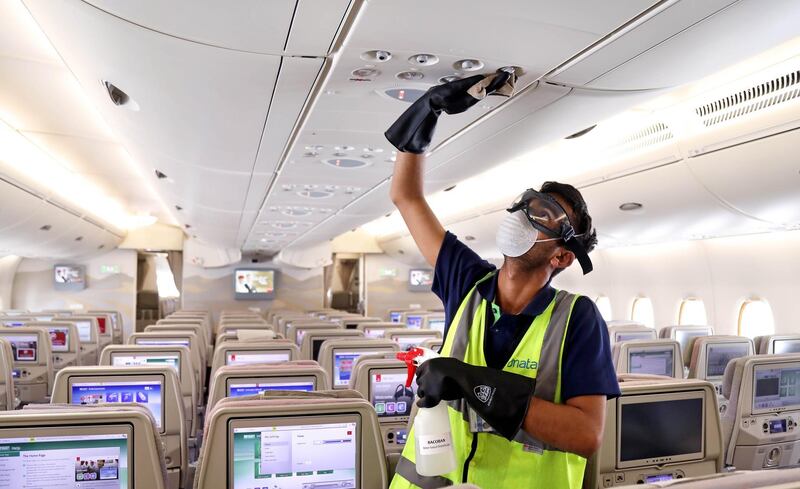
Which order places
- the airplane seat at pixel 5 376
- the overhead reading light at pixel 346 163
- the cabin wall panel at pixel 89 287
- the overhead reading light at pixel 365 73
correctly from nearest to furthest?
1. the overhead reading light at pixel 365 73
2. the overhead reading light at pixel 346 163
3. the airplane seat at pixel 5 376
4. the cabin wall panel at pixel 89 287

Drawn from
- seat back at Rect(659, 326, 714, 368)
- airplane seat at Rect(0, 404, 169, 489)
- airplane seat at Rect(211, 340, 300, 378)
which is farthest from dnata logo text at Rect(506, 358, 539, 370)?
seat back at Rect(659, 326, 714, 368)

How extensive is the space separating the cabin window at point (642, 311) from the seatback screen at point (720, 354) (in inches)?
173

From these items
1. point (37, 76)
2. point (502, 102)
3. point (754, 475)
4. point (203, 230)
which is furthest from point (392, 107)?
point (203, 230)

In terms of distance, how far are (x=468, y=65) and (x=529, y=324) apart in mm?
1279

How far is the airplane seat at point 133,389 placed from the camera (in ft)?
Answer: 14.3

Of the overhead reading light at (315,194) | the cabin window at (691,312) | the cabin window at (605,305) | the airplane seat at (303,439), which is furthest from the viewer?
the cabin window at (605,305)

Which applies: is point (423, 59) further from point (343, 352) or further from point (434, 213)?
point (343, 352)

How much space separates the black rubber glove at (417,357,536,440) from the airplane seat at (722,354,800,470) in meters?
3.50

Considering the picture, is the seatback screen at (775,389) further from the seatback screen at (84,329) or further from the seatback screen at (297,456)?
the seatback screen at (84,329)

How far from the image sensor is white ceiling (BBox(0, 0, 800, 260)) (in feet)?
7.74

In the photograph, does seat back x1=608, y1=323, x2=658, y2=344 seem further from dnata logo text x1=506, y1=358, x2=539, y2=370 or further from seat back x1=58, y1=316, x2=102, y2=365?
seat back x1=58, y1=316, x2=102, y2=365

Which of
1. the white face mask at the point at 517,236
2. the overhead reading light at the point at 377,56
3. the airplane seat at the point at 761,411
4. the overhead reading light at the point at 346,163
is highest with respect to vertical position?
the overhead reading light at the point at 346,163

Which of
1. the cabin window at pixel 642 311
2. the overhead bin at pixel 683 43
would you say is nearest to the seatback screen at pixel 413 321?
the cabin window at pixel 642 311

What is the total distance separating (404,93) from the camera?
11.0 feet
